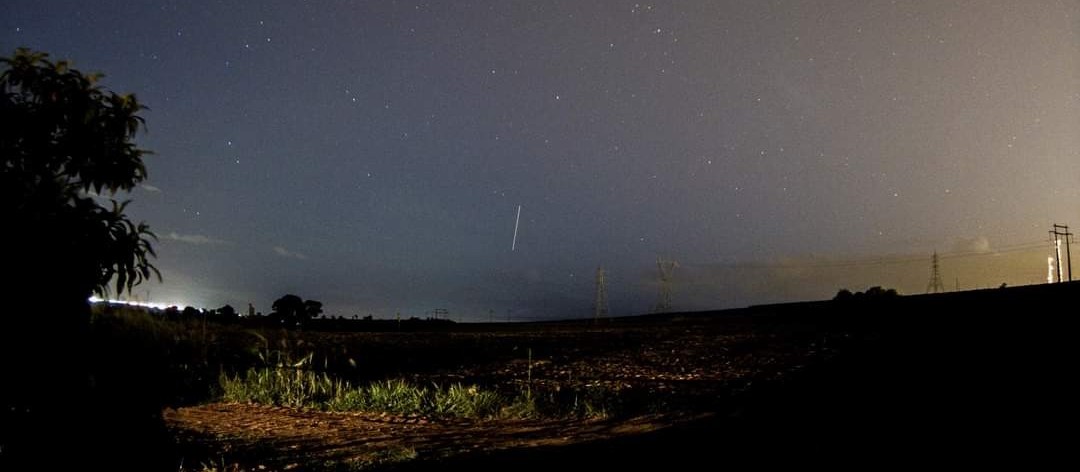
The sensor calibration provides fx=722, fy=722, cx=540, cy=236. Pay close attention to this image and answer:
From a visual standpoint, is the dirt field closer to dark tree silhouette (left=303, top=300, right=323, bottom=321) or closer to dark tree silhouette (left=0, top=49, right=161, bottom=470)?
dark tree silhouette (left=0, top=49, right=161, bottom=470)

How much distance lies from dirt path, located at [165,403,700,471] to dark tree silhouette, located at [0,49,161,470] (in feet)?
5.41

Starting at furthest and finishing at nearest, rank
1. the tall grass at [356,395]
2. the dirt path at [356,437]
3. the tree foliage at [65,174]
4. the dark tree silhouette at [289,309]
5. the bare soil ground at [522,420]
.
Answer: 1. the dark tree silhouette at [289,309]
2. the tall grass at [356,395]
3. the bare soil ground at [522,420]
4. the dirt path at [356,437]
5. the tree foliage at [65,174]

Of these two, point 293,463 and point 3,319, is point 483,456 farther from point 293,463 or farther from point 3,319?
point 3,319

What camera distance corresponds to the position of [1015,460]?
4.26 m

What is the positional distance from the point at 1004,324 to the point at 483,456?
21.1ft

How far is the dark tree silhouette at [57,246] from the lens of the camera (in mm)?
4492

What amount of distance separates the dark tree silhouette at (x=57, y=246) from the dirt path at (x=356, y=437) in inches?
64.9

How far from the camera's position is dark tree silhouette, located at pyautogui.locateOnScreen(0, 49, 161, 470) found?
449cm

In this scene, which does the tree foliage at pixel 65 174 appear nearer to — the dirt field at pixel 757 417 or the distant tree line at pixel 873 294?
the dirt field at pixel 757 417

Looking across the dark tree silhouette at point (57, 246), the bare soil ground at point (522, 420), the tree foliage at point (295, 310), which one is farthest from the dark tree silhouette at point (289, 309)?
the dark tree silhouette at point (57, 246)

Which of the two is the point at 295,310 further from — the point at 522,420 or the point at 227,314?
the point at 522,420

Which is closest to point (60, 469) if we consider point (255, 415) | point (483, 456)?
point (483, 456)

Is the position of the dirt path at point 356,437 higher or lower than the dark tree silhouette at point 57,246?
lower

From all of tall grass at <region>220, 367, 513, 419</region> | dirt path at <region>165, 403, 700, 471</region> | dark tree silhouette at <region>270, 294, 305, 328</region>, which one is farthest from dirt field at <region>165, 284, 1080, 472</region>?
dark tree silhouette at <region>270, 294, 305, 328</region>
